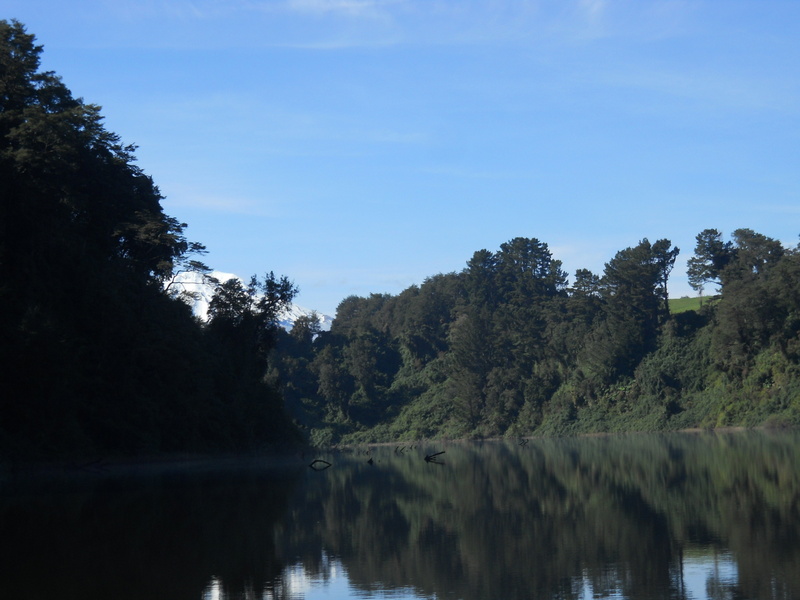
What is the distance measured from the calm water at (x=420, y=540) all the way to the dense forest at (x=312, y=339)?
12.5 meters

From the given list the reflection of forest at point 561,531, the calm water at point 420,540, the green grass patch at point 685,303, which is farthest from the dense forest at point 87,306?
the green grass patch at point 685,303

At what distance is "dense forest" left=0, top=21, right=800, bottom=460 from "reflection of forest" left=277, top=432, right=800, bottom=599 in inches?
615


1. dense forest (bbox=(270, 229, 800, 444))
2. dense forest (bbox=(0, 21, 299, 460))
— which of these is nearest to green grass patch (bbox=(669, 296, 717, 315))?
dense forest (bbox=(270, 229, 800, 444))

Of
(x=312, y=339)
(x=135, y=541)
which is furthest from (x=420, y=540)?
(x=312, y=339)

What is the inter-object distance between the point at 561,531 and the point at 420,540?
2.52 m

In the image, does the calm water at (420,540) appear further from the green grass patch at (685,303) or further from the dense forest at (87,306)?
the green grass patch at (685,303)

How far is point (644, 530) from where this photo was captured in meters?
16.6

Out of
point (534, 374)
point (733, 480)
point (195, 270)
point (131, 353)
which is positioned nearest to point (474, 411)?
point (534, 374)

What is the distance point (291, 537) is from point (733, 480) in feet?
45.7

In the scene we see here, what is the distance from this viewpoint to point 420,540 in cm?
1681

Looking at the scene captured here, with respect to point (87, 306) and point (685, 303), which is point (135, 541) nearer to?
point (87, 306)

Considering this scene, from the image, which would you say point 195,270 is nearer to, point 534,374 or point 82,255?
point 82,255

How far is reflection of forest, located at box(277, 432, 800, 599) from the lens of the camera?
12.1 metres

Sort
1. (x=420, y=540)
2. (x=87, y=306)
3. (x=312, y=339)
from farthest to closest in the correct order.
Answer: (x=312, y=339)
(x=87, y=306)
(x=420, y=540)
